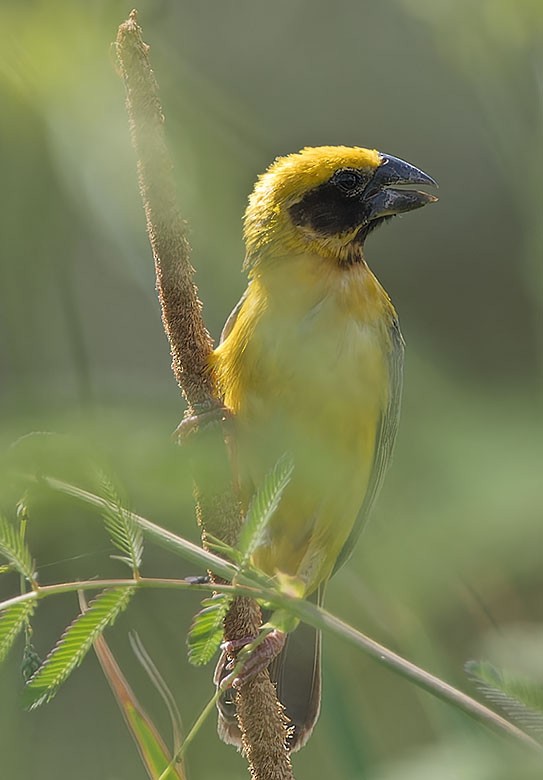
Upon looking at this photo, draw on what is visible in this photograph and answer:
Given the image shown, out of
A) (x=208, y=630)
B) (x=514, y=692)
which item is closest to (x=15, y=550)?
(x=208, y=630)

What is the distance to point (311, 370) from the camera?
2.44 meters

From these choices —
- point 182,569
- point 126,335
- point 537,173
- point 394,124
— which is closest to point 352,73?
point 394,124

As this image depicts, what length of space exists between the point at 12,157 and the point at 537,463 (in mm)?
1788

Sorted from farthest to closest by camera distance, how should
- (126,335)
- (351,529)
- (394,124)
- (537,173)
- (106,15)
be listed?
1. (394,124)
2. (126,335)
3. (351,529)
4. (106,15)
5. (537,173)

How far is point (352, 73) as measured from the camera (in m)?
5.92

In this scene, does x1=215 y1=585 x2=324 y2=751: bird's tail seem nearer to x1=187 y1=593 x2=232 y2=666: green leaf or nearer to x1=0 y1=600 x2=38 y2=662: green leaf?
x1=187 y1=593 x2=232 y2=666: green leaf

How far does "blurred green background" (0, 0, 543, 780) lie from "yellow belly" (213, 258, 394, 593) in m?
0.14

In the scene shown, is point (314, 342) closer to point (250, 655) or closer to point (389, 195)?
point (389, 195)

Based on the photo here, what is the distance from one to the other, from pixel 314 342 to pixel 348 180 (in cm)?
52

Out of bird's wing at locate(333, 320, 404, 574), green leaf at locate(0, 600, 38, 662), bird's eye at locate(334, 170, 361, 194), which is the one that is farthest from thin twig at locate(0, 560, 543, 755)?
bird's eye at locate(334, 170, 361, 194)

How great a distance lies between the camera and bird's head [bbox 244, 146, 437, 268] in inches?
106

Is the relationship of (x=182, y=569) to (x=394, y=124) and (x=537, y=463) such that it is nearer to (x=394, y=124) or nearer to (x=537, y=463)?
(x=394, y=124)

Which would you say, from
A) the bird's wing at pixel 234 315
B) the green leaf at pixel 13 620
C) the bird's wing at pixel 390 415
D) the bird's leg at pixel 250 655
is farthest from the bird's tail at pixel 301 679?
the green leaf at pixel 13 620

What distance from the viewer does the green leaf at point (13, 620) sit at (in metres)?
1.11
